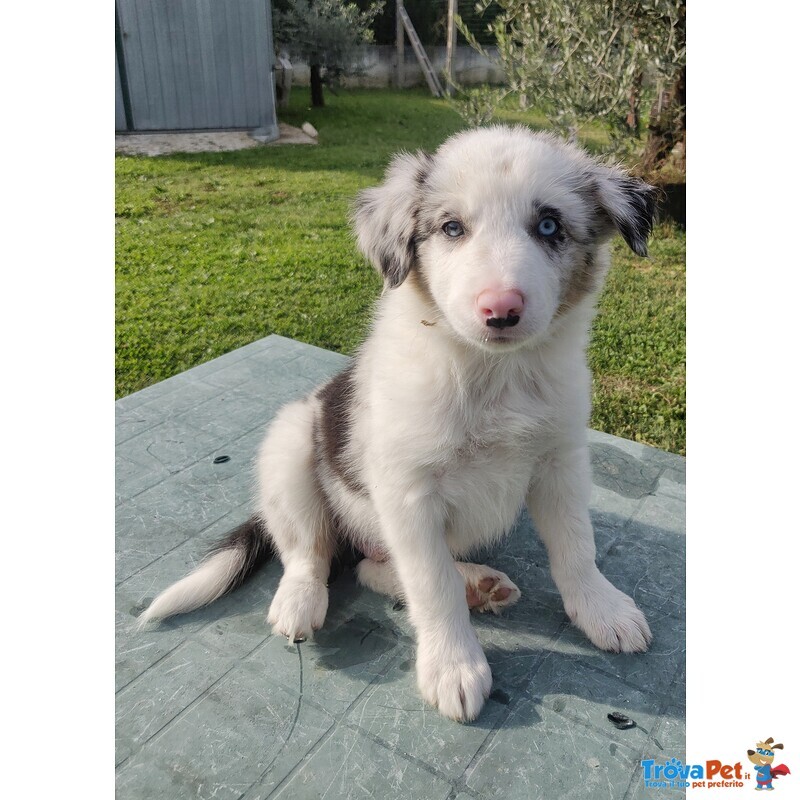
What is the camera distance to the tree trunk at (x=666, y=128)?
6.57 meters

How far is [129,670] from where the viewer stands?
7.43 ft

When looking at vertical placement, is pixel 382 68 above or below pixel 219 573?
above

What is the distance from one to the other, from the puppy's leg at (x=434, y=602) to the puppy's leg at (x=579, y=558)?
381mm

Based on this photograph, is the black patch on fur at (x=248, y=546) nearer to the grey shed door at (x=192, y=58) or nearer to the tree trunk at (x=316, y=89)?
the grey shed door at (x=192, y=58)

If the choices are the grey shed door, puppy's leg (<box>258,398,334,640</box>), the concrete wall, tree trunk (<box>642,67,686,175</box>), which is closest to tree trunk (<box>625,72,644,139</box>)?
tree trunk (<box>642,67,686,175</box>)

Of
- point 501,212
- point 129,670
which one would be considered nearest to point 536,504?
point 501,212

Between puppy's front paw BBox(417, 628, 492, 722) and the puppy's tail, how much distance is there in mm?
799

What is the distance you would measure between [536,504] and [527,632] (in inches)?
17.9

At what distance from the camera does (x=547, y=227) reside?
6.53ft
